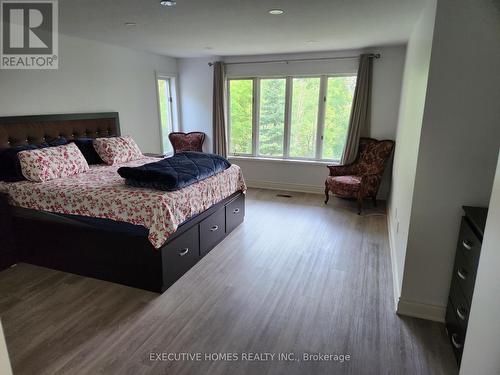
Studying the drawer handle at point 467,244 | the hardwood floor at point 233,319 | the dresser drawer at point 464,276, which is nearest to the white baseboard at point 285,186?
the hardwood floor at point 233,319

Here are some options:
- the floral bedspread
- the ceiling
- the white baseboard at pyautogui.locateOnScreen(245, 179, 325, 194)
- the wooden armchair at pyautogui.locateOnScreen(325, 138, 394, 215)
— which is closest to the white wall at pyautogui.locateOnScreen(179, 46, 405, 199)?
the white baseboard at pyautogui.locateOnScreen(245, 179, 325, 194)

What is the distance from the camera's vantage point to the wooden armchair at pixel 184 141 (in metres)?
5.89

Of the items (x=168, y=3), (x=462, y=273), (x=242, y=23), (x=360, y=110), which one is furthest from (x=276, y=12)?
(x=360, y=110)

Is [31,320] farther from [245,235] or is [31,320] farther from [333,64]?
[333,64]

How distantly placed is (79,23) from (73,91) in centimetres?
107

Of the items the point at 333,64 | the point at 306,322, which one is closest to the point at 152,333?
the point at 306,322

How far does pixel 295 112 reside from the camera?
5523mm

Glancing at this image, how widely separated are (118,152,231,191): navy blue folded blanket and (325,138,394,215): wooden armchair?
6.73 ft

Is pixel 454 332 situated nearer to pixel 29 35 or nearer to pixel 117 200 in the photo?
pixel 117 200

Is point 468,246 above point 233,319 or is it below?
above

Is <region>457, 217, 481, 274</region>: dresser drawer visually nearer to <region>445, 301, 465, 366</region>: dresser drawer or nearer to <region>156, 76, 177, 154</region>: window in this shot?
→ <region>445, 301, 465, 366</region>: dresser drawer

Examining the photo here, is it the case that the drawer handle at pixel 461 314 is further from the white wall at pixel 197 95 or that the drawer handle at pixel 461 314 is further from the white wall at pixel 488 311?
the white wall at pixel 197 95

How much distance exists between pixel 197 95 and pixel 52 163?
3330 mm

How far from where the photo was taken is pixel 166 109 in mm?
6016
